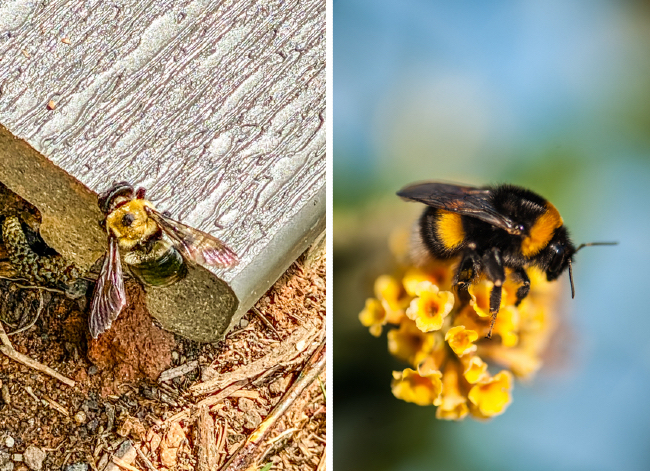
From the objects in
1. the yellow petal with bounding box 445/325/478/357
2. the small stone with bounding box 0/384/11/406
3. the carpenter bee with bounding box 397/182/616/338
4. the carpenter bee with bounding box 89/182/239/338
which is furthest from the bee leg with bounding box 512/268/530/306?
the small stone with bounding box 0/384/11/406

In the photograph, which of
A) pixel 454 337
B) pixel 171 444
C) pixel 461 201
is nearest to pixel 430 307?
pixel 454 337

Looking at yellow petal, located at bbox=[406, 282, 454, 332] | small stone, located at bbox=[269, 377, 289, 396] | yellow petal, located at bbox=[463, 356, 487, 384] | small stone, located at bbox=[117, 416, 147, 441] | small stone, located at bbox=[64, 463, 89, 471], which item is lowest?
small stone, located at bbox=[64, 463, 89, 471]

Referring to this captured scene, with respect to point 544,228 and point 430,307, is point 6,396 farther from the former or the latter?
point 544,228

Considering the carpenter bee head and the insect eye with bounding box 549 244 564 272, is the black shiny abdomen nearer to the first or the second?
the carpenter bee head

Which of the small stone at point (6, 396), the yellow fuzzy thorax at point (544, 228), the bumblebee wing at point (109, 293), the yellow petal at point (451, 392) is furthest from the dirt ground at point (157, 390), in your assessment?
the yellow fuzzy thorax at point (544, 228)

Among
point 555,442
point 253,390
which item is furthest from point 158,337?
point 555,442

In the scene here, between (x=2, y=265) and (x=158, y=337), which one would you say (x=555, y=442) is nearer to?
(x=158, y=337)
